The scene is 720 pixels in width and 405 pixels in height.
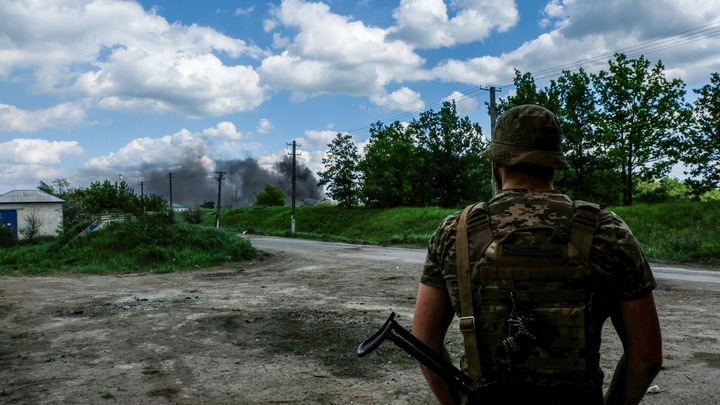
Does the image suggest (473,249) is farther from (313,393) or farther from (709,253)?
(709,253)

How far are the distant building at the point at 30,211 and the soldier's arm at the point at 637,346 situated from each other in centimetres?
4568

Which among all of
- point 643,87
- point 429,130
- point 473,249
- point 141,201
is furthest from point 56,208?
point 473,249

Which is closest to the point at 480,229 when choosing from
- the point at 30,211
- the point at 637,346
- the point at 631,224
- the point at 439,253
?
the point at 439,253

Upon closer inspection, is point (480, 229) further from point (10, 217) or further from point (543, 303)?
point (10, 217)

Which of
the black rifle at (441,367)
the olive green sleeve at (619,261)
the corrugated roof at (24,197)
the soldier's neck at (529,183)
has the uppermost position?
the corrugated roof at (24,197)

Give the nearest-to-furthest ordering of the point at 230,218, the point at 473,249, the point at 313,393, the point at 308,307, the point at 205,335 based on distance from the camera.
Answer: the point at 473,249, the point at 313,393, the point at 205,335, the point at 308,307, the point at 230,218

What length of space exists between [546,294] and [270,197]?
3479 inches

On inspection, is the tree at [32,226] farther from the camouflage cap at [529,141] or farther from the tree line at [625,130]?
the camouflage cap at [529,141]

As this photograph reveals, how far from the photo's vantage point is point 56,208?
4372 centimetres

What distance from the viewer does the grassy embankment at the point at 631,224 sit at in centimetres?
1700

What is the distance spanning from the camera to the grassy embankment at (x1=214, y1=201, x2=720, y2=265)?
55.8 feet

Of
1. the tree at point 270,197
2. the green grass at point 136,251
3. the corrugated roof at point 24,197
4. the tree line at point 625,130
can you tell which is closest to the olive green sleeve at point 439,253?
the green grass at point 136,251

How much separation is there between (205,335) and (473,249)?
5.86 meters

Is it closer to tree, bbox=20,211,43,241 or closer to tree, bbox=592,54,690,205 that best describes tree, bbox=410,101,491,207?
tree, bbox=592,54,690,205
